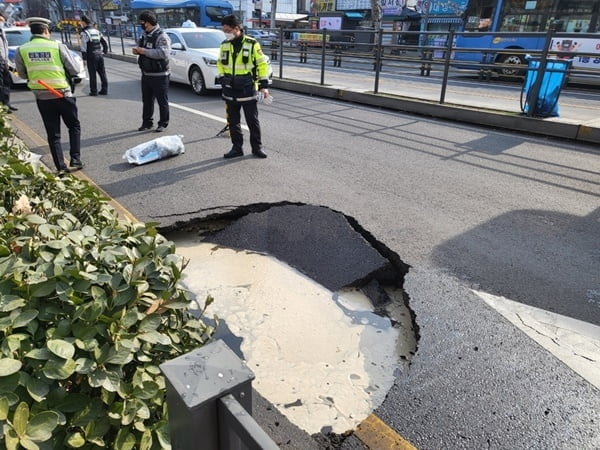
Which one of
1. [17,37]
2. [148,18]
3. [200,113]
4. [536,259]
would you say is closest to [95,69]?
[17,37]

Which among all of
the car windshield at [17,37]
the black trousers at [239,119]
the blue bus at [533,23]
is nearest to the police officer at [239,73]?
the black trousers at [239,119]

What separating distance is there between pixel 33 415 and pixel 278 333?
72.3 inches

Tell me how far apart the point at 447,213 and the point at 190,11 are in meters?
30.1

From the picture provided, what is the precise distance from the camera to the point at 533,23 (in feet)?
48.2

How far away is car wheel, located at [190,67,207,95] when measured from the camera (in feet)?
39.0

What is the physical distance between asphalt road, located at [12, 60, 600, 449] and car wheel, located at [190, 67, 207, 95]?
96.5 inches

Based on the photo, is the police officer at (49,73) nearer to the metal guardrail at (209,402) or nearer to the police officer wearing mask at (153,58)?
the police officer wearing mask at (153,58)

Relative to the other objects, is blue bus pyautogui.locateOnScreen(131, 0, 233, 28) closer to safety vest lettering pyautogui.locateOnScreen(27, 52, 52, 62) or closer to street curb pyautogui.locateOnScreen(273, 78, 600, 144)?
street curb pyautogui.locateOnScreen(273, 78, 600, 144)

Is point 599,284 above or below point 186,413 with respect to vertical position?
below

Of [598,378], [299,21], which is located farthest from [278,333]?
[299,21]

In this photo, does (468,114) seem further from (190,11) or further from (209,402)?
(190,11)

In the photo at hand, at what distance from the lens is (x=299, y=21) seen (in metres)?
40.7

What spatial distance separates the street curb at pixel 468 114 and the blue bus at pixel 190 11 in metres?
20.2

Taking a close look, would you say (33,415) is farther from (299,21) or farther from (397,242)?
(299,21)
